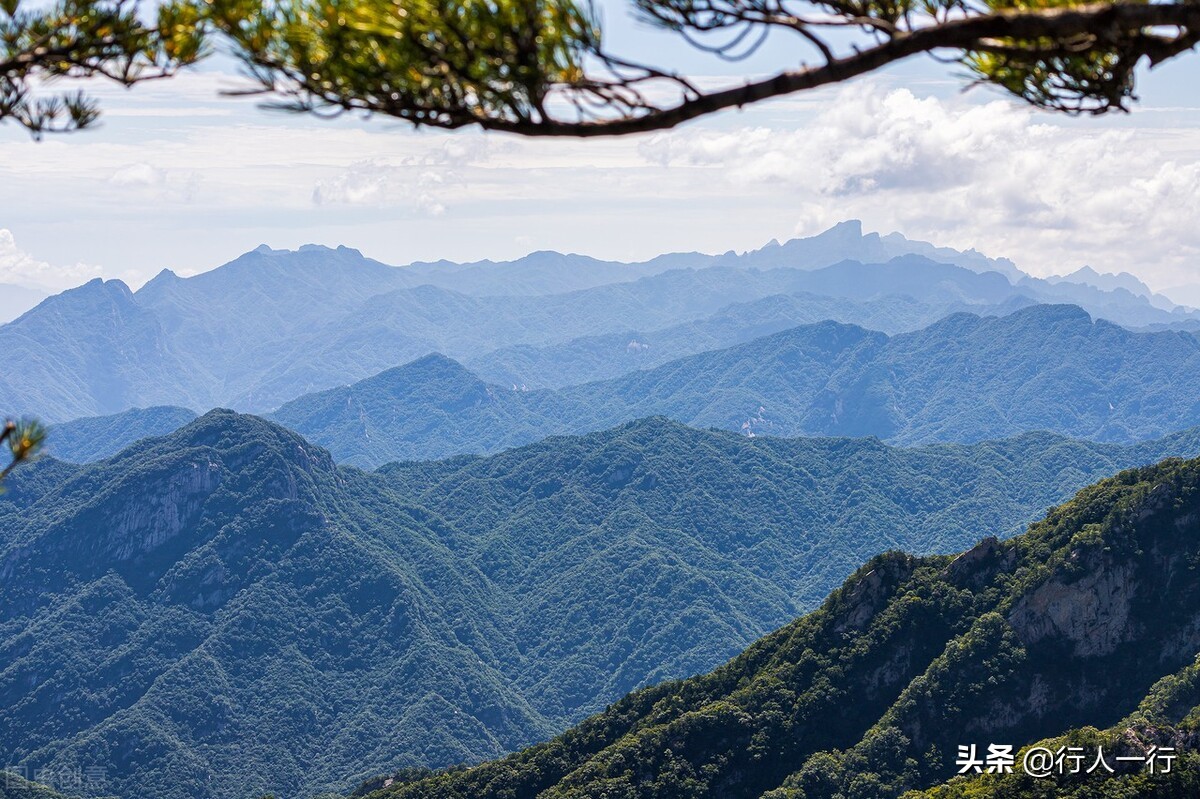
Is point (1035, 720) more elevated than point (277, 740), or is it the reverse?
point (1035, 720)

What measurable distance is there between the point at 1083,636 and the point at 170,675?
554 feet

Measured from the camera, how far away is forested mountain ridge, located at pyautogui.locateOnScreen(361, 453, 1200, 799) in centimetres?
7450

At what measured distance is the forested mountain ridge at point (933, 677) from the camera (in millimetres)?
74500

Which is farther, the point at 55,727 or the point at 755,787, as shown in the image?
the point at 55,727

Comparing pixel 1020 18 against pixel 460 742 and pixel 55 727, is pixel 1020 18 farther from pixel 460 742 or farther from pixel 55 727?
pixel 55 727

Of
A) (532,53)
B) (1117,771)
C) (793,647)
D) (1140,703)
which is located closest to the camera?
(532,53)

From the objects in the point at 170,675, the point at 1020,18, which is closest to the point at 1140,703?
the point at 1020,18

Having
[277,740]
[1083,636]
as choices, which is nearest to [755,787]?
[1083,636]

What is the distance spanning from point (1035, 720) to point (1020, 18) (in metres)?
75.3

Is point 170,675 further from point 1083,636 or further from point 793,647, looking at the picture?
point 1083,636

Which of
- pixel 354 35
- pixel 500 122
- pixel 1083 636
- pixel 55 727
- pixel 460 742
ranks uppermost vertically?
pixel 354 35

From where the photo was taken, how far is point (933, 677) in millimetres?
77062

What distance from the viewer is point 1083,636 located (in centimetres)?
7700

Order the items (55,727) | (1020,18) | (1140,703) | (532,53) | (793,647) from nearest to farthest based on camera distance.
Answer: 1. (1020,18)
2. (532,53)
3. (1140,703)
4. (793,647)
5. (55,727)
